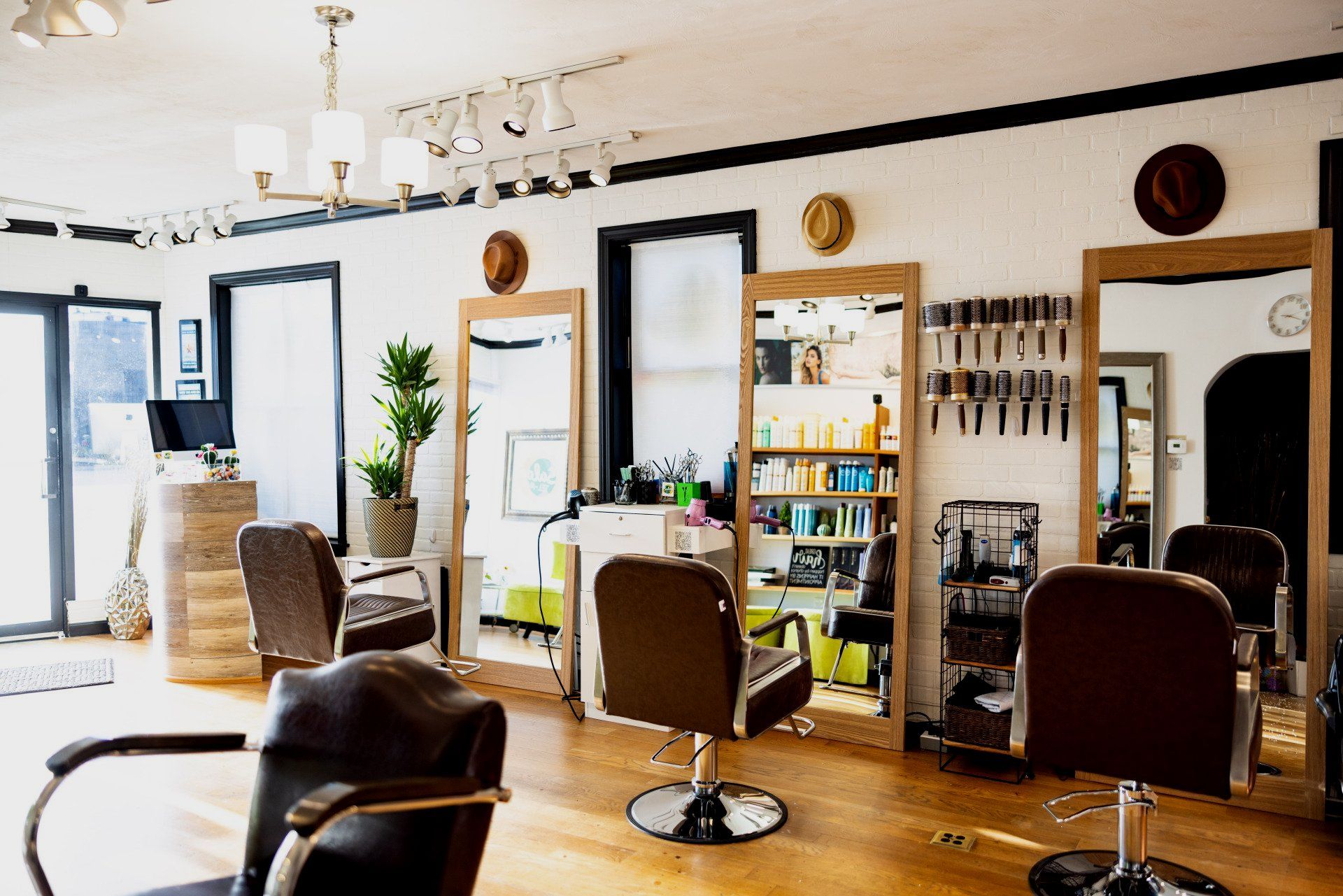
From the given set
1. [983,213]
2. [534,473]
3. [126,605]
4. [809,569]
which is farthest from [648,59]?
[126,605]

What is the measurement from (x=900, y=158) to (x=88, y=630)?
5.88 meters

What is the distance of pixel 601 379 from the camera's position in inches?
197

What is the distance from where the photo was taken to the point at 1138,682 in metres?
2.48

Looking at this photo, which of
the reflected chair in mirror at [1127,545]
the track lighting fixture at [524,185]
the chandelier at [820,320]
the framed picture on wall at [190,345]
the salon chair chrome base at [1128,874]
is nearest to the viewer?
the salon chair chrome base at [1128,874]

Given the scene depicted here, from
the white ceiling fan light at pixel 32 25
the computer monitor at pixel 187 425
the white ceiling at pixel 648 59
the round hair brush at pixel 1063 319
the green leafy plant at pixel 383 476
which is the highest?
the white ceiling at pixel 648 59

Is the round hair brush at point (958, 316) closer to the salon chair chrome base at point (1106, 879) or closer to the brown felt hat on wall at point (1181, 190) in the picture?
the brown felt hat on wall at point (1181, 190)

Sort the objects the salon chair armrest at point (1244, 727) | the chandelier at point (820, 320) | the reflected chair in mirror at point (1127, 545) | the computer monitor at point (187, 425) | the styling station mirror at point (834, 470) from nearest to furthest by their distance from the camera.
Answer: the salon chair armrest at point (1244, 727) → the reflected chair in mirror at point (1127, 545) → the styling station mirror at point (834, 470) → the chandelier at point (820, 320) → the computer monitor at point (187, 425)

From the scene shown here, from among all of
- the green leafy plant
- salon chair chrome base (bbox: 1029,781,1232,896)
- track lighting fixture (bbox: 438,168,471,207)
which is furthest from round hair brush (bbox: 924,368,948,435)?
the green leafy plant

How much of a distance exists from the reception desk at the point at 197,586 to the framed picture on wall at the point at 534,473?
1.53 meters

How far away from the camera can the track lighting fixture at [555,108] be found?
3.59m

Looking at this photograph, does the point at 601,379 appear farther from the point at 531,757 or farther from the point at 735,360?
the point at 531,757

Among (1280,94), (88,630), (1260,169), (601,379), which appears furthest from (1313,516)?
(88,630)

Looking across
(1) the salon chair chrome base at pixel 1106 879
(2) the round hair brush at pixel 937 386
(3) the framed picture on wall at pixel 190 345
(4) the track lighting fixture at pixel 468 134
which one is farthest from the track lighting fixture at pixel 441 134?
(3) the framed picture on wall at pixel 190 345

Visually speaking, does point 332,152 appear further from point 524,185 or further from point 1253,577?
point 1253,577
